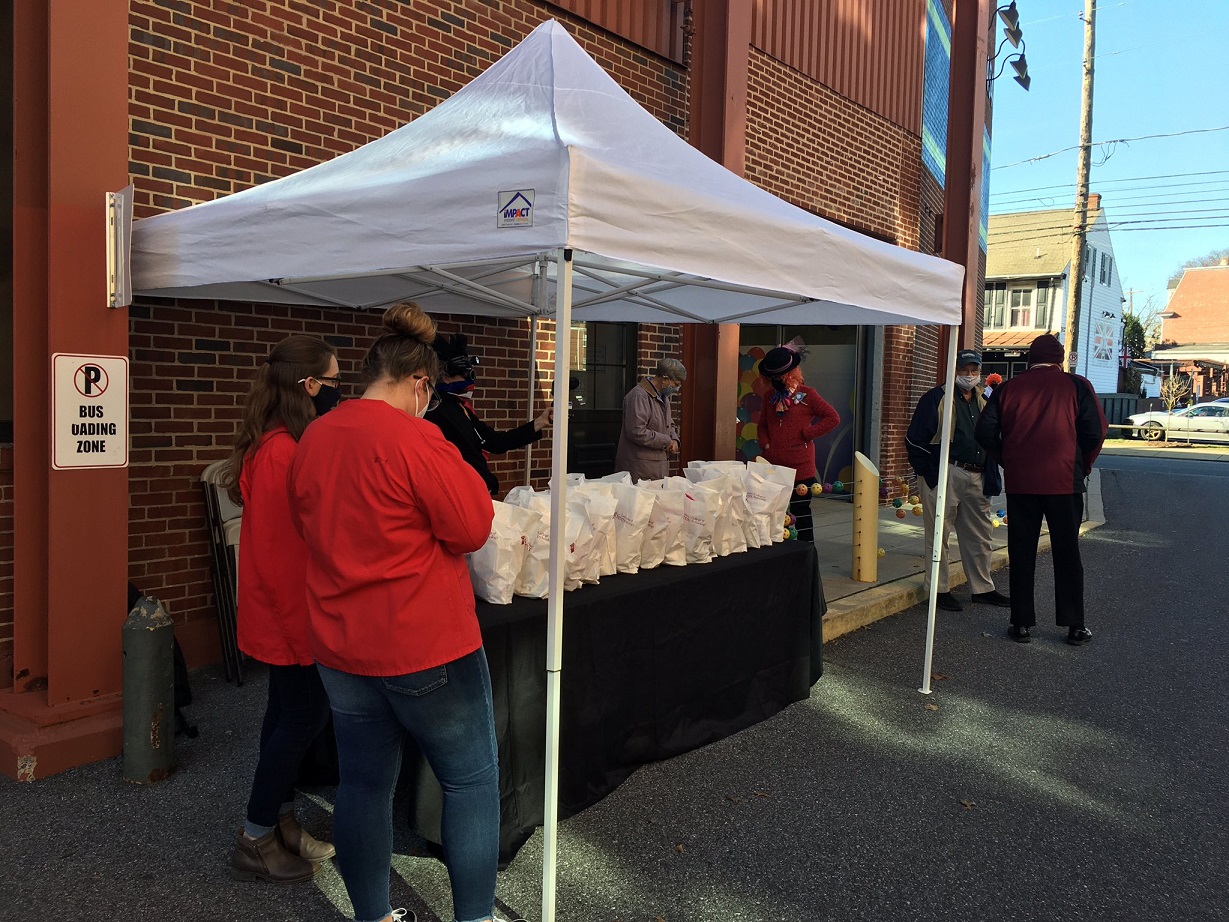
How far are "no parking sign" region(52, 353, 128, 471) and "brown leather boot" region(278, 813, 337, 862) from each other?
184cm

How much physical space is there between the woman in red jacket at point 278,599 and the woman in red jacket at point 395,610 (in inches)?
17.5

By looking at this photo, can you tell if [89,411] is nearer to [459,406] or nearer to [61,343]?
[61,343]

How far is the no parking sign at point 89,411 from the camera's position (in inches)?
144

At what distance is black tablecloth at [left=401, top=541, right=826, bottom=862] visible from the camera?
3.08m

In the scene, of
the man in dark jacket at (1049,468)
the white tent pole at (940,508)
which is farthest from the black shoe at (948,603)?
the white tent pole at (940,508)

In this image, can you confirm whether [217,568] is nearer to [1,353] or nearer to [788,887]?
[1,353]

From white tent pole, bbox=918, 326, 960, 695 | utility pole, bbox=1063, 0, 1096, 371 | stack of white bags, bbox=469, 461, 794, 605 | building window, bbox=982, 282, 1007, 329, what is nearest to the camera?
stack of white bags, bbox=469, 461, 794, 605

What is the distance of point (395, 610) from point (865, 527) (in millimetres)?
5456

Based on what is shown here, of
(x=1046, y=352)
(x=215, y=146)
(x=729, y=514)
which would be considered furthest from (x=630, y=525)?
(x=1046, y=352)

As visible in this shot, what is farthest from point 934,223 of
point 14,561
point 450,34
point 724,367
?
point 14,561

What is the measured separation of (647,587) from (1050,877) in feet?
5.83

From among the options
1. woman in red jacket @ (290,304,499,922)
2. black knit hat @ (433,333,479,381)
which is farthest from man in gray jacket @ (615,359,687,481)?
woman in red jacket @ (290,304,499,922)

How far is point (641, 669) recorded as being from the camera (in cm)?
367

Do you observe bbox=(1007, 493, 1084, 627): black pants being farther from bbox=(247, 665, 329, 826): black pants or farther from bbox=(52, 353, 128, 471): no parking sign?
bbox=(52, 353, 128, 471): no parking sign
